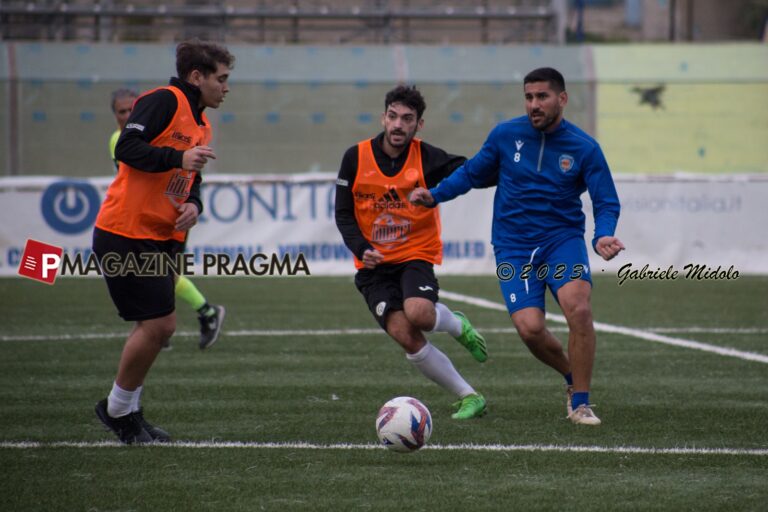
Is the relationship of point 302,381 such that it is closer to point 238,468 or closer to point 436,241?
point 436,241

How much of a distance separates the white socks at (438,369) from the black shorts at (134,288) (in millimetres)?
1628

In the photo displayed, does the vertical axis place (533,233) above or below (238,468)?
above

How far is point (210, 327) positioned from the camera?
33.6ft

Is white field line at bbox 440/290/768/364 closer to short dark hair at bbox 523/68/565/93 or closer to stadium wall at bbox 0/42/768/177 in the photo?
short dark hair at bbox 523/68/565/93

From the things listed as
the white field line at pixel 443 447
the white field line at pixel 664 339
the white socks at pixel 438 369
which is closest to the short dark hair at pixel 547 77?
the white socks at pixel 438 369

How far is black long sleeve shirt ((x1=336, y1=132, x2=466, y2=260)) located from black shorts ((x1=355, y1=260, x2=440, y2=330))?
0.22 metres

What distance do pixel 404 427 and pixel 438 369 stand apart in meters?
1.34

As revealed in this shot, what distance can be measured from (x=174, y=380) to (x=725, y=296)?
8163mm

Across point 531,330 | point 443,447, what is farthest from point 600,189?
point 443,447

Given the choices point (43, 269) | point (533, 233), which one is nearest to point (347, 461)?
point (533, 233)

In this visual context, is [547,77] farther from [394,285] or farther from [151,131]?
[151,131]

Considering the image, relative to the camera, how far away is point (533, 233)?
23.1ft

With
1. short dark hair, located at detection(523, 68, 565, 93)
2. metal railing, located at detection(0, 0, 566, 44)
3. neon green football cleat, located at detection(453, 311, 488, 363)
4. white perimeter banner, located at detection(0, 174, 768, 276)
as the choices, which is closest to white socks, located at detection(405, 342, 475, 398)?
neon green football cleat, located at detection(453, 311, 488, 363)

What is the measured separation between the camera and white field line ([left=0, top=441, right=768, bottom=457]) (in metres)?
5.95
